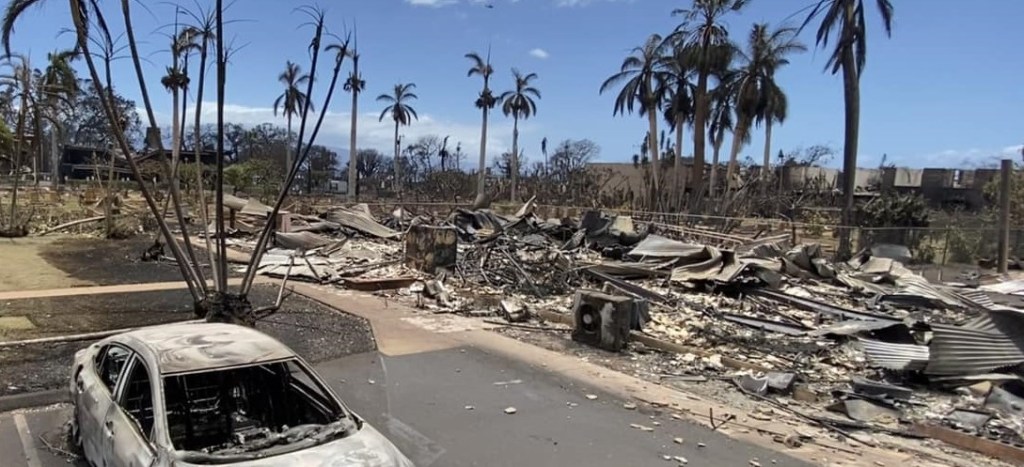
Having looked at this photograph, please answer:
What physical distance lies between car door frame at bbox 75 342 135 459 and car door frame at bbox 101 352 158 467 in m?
0.06

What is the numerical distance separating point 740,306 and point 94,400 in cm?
1136

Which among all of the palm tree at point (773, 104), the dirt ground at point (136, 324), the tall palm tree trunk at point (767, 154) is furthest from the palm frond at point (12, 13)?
the tall palm tree trunk at point (767, 154)

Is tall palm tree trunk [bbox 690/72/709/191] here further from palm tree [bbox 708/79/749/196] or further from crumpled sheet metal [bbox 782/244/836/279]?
crumpled sheet metal [bbox 782/244/836/279]

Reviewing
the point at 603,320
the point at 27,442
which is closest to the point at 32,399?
the point at 27,442

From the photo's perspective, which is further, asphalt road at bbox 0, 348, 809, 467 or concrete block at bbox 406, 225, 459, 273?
concrete block at bbox 406, 225, 459, 273

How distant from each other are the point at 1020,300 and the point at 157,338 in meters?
14.7

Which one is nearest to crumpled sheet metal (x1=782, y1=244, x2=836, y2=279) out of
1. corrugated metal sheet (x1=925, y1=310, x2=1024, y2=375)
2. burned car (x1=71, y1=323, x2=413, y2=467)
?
corrugated metal sheet (x1=925, y1=310, x2=1024, y2=375)

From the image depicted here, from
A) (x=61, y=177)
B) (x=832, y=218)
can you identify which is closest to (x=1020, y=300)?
(x=832, y=218)

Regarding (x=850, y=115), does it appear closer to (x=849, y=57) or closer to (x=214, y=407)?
(x=849, y=57)

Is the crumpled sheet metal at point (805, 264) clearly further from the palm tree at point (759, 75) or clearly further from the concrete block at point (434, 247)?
the palm tree at point (759, 75)

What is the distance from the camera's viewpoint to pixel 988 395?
7340 mm

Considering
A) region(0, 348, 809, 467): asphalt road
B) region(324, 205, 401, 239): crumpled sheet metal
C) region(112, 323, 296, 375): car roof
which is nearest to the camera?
region(112, 323, 296, 375): car roof

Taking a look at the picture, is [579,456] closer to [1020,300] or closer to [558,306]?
[558,306]

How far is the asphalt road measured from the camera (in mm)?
6008
